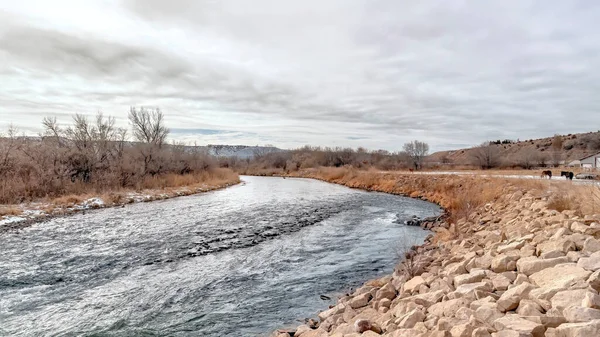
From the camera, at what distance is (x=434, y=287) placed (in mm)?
5285

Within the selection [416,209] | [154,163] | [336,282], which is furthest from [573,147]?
[336,282]

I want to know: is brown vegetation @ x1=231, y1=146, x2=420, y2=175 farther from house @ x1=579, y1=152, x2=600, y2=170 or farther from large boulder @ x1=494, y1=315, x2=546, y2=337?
large boulder @ x1=494, y1=315, x2=546, y2=337

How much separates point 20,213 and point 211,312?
45.4 ft

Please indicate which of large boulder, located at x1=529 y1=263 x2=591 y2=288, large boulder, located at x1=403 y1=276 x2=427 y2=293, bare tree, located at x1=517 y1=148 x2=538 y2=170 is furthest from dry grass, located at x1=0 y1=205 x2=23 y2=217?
bare tree, located at x1=517 y1=148 x2=538 y2=170

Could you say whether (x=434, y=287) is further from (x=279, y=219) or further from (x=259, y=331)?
(x=279, y=219)

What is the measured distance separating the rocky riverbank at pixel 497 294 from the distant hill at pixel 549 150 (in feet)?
173

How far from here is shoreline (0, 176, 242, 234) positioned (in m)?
14.2

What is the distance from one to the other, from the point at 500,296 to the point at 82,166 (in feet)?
87.3

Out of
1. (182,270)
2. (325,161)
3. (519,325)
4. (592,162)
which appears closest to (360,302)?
(519,325)

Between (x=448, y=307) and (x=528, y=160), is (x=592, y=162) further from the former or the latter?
(x=448, y=307)

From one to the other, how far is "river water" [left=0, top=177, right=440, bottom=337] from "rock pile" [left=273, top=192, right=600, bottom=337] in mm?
1360

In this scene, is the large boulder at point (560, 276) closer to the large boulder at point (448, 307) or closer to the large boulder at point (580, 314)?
the large boulder at point (580, 314)

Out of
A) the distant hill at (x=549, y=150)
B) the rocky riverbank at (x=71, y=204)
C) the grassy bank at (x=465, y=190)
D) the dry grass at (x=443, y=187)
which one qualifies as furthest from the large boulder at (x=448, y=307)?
the distant hill at (x=549, y=150)

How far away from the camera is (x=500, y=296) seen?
4.00 meters
